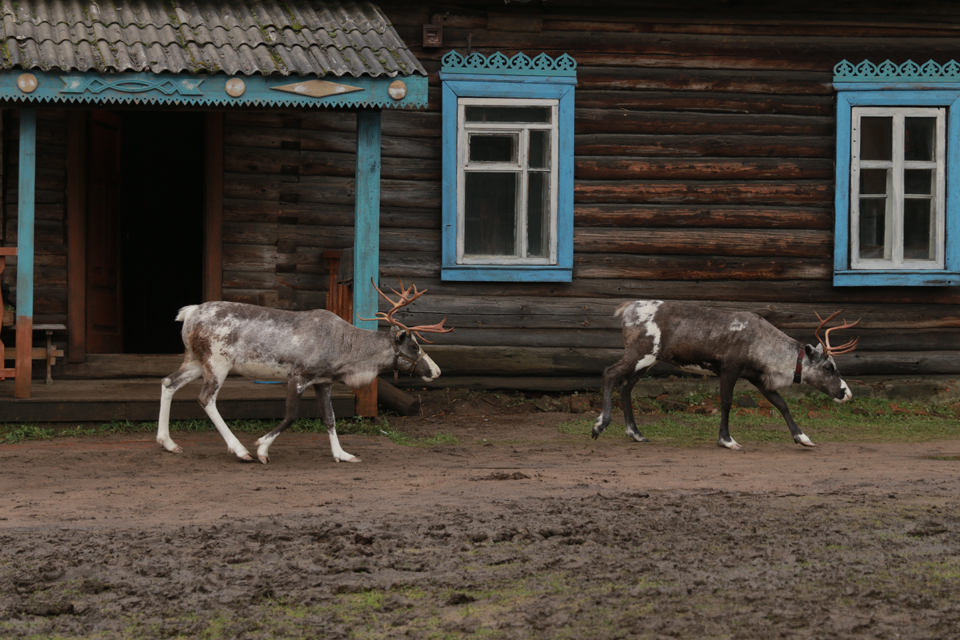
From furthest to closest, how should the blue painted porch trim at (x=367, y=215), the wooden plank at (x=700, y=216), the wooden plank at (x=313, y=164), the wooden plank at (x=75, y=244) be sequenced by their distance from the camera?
the wooden plank at (x=700, y=216)
the wooden plank at (x=313, y=164)
the wooden plank at (x=75, y=244)
the blue painted porch trim at (x=367, y=215)

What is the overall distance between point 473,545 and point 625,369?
393cm

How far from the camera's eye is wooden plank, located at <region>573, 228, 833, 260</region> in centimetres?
1098

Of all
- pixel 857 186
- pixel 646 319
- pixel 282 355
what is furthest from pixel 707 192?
pixel 282 355

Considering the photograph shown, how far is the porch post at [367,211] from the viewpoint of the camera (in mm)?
9008

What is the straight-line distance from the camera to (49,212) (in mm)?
10078

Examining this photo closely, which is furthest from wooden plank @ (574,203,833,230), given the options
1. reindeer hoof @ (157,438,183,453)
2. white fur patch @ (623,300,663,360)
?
reindeer hoof @ (157,438,183,453)

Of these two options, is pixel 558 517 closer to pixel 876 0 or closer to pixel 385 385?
pixel 385 385

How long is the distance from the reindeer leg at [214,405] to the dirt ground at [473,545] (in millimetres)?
163

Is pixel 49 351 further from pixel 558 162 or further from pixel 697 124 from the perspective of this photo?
pixel 697 124

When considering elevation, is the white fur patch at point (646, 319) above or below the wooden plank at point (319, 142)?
below

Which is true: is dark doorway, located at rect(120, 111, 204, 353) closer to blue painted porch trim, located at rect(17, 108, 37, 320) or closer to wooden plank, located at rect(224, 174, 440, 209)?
wooden plank, located at rect(224, 174, 440, 209)

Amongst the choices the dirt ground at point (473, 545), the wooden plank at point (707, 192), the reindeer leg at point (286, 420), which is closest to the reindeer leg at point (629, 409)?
the dirt ground at point (473, 545)

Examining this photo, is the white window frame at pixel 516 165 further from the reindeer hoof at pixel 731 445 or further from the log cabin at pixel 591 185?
the reindeer hoof at pixel 731 445

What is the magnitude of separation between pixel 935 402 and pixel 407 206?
623 centimetres
